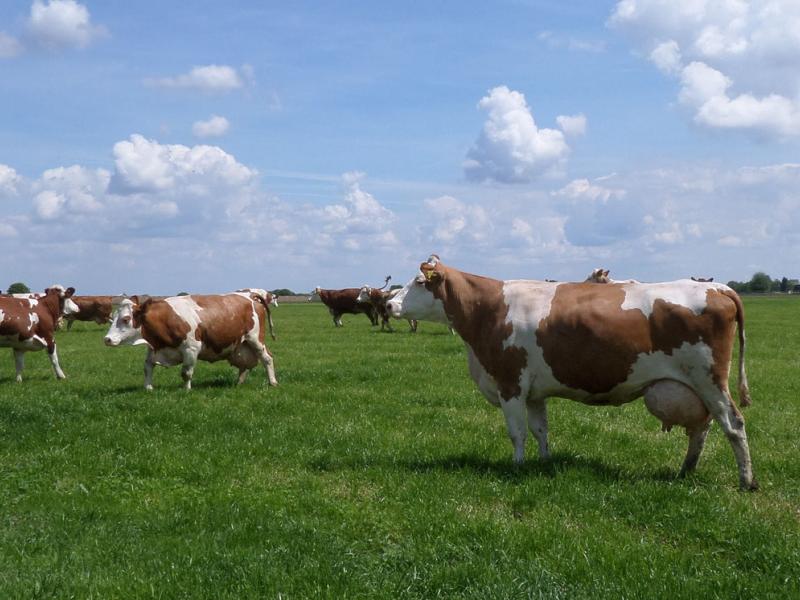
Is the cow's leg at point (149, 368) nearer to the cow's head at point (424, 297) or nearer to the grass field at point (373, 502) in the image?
the grass field at point (373, 502)

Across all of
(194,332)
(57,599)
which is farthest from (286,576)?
(194,332)

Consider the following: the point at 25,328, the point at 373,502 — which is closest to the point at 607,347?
the point at 373,502

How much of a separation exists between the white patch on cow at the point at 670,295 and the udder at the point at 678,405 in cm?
76

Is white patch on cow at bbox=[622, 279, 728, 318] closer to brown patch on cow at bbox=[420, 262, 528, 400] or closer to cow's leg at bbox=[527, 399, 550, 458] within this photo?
brown patch on cow at bbox=[420, 262, 528, 400]

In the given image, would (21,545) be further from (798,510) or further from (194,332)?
(194,332)

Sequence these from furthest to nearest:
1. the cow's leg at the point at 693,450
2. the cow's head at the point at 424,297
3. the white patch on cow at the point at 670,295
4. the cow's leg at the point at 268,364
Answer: the cow's leg at the point at 268,364, the cow's head at the point at 424,297, the cow's leg at the point at 693,450, the white patch on cow at the point at 670,295

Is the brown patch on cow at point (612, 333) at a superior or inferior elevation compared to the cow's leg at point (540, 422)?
superior

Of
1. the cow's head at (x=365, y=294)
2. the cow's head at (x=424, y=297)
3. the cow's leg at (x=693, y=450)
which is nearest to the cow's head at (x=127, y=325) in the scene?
the cow's head at (x=424, y=297)

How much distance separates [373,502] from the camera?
7559 millimetres

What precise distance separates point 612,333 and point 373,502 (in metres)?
3.01

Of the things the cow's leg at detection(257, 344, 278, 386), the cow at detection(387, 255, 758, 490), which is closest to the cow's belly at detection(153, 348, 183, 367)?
the cow's leg at detection(257, 344, 278, 386)

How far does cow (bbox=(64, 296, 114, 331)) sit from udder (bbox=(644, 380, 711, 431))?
34.3 metres

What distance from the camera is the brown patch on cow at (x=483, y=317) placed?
8828mm

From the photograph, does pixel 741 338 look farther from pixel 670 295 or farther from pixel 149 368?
pixel 149 368
